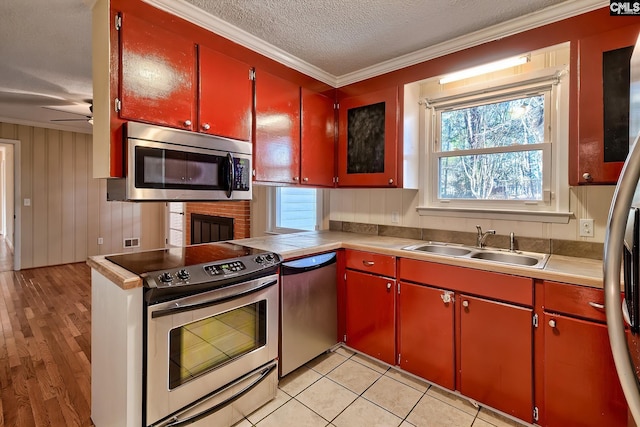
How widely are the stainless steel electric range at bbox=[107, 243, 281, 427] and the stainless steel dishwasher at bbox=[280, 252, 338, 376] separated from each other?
132 millimetres

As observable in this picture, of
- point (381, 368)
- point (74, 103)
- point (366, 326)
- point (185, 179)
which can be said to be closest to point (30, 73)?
point (74, 103)

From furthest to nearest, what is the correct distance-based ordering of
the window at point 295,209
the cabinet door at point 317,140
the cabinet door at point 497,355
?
the window at point 295,209 → the cabinet door at point 317,140 → the cabinet door at point 497,355

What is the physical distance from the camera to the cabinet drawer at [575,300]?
1472mm

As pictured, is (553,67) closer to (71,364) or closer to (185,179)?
(185,179)

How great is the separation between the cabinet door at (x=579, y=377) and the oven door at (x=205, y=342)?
5.06ft

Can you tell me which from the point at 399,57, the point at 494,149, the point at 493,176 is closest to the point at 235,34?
the point at 399,57

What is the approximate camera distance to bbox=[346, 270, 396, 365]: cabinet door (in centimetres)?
224

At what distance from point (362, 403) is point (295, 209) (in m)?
2.21

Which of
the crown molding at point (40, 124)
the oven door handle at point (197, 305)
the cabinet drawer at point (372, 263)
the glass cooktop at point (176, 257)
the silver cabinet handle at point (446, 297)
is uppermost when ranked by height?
the crown molding at point (40, 124)

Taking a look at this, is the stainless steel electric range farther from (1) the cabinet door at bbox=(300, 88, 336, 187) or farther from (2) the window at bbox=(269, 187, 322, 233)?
(2) the window at bbox=(269, 187, 322, 233)

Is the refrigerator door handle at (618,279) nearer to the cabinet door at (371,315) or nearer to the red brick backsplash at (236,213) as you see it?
the cabinet door at (371,315)

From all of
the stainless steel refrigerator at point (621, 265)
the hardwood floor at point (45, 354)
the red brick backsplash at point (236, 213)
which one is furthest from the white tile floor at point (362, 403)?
the red brick backsplash at point (236, 213)

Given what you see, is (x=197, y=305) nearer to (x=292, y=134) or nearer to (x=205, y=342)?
(x=205, y=342)

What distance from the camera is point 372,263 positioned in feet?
7.61
